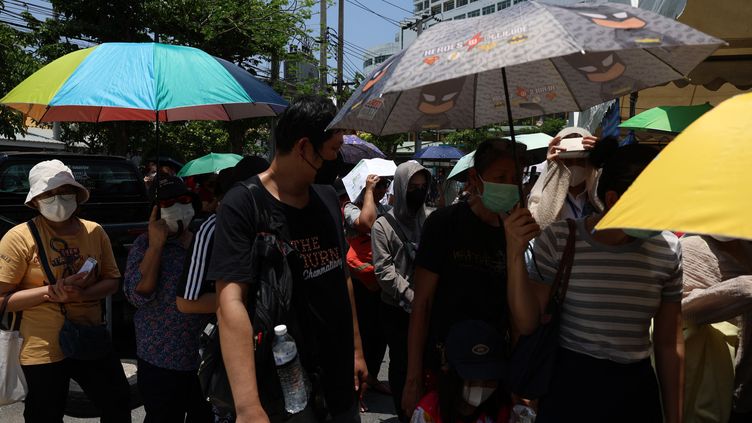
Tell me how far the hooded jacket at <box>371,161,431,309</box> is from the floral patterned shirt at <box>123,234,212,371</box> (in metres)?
1.40

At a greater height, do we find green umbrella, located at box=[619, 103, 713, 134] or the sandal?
green umbrella, located at box=[619, 103, 713, 134]

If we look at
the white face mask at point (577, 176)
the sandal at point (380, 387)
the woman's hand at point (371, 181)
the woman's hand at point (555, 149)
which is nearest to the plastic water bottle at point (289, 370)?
the woman's hand at point (555, 149)

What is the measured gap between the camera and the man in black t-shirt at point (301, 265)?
205 cm

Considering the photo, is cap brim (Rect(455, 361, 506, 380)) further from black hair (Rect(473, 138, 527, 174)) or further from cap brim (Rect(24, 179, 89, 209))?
cap brim (Rect(24, 179, 89, 209))

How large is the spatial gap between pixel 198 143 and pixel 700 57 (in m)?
15.8

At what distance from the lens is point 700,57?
2.37 m

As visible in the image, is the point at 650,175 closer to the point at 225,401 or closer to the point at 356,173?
the point at 225,401

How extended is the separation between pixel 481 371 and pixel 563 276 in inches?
19.6

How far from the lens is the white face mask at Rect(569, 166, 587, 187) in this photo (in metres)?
3.92

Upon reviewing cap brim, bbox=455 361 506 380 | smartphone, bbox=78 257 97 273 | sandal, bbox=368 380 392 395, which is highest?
smartphone, bbox=78 257 97 273

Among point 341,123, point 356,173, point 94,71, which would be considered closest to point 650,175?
point 341,123

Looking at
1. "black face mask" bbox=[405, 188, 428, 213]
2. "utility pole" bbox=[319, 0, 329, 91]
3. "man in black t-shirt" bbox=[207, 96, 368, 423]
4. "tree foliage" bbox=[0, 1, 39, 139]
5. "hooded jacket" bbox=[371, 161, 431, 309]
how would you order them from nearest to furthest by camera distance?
"man in black t-shirt" bbox=[207, 96, 368, 423] → "hooded jacket" bbox=[371, 161, 431, 309] → "black face mask" bbox=[405, 188, 428, 213] → "tree foliage" bbox=[0, 1, 39, 139] → "utility pole" bbox=[319, 0, 329, 91]

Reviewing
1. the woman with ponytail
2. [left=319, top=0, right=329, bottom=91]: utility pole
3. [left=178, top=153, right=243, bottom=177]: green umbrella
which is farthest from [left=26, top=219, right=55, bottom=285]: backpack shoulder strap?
[left=319, top=0, right=329, bottom=91]: utility pole

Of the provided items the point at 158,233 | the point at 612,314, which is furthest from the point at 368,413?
the point at 612,314
